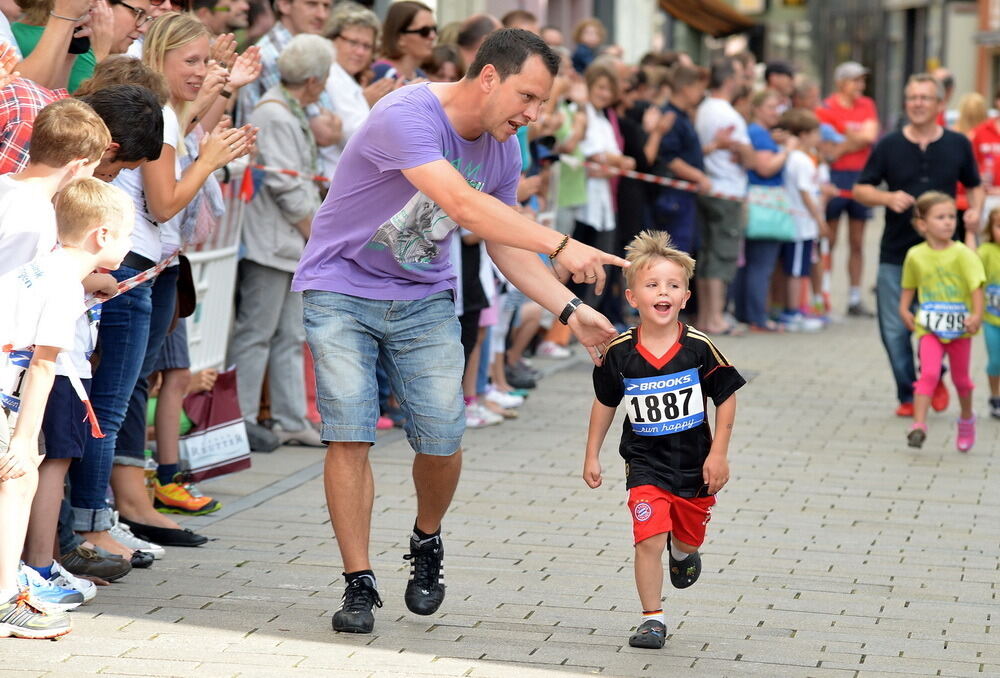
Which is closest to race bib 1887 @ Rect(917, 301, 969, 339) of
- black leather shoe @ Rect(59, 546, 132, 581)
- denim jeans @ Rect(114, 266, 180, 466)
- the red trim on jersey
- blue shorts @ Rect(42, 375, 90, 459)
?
the red trim on jersey

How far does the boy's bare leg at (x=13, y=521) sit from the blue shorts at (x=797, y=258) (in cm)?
1107

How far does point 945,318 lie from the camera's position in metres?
9.64

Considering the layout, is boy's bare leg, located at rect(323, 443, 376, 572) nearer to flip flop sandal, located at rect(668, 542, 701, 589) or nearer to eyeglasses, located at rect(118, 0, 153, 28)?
flip flop sandal, located at rect(668, 542, 701, 589)

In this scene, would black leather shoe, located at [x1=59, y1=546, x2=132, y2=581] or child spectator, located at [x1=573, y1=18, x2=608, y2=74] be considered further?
child spectator, located at [x1=573, y1=18, x2=608, y2=74]

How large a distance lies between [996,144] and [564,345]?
15.7 feet

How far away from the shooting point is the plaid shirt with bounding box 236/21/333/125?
8.67 meters

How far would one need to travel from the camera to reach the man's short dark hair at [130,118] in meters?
5.63

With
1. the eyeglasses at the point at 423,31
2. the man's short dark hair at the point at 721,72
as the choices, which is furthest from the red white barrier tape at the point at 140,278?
the man's short dark hair at the point at 721,72

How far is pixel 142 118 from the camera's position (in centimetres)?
566

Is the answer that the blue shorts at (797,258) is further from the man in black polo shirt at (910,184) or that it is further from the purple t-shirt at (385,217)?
the purple t-shirt at (385,217)

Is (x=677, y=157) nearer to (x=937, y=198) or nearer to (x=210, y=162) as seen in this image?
(x=937, y=198)

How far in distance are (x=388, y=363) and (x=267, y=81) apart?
140 inches

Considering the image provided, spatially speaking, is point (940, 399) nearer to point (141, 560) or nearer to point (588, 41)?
point (141, 560)

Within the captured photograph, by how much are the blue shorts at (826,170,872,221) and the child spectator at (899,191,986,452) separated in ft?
21.6
